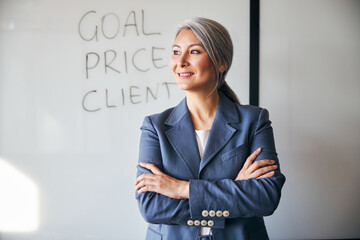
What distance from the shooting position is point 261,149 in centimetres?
136

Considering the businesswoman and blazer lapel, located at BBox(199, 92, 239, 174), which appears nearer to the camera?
the businesswoman

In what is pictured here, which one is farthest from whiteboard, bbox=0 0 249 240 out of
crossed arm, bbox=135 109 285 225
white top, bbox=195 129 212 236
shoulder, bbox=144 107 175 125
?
crossed arm, bbox=135 109 285 225

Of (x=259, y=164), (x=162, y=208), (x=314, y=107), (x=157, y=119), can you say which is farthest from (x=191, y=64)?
(x=314, y=107)

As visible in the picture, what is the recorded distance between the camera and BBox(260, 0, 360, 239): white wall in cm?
201

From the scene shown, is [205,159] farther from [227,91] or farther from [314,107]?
[314,107]

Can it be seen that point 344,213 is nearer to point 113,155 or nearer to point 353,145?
point 353,145

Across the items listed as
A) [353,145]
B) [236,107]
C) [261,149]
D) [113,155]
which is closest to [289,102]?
[353,145]

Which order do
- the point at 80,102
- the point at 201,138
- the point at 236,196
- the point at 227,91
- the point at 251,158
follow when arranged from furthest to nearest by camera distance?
the point at 80,102 → the point at 227,91 → the point at 201,138 → the point at 251,158 → the point at 236,196

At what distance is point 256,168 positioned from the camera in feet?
4.26

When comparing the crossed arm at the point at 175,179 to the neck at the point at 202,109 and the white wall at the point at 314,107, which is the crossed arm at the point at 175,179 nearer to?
the neck at the point at 202,109

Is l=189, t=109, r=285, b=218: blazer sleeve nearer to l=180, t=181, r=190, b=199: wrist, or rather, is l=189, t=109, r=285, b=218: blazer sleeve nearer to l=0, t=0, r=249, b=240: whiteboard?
l=180, t=181, r=190, b=199: wrist

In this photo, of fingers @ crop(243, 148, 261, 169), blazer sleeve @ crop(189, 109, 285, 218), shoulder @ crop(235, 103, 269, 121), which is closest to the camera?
blazer sleeve @ crop(189, 109, 285, 218)

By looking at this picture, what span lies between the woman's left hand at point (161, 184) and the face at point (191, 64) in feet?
1.35

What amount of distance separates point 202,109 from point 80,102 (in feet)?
2.85
